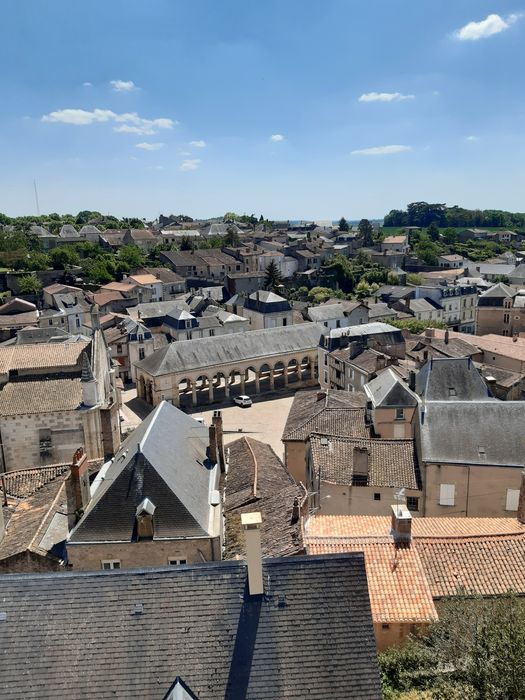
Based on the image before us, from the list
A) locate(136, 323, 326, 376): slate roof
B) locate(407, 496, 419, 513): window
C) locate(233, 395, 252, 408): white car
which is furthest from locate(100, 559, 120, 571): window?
locate(233, 395, 252, 408): white car

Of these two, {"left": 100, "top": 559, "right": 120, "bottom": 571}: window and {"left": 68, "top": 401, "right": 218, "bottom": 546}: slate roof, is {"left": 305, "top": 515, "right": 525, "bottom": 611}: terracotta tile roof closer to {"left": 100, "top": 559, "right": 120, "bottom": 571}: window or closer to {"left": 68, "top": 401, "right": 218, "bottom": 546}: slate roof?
{"left": 68, "top": 401, "right": 218, "bottom": 546}: slate roof

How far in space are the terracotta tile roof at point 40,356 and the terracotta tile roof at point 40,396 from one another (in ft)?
3.11

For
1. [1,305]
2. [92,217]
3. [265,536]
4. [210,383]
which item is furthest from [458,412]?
[92,217]

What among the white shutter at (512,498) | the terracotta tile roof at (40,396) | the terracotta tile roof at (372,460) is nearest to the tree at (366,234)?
Result: the terracotta tile roof at (372,460)

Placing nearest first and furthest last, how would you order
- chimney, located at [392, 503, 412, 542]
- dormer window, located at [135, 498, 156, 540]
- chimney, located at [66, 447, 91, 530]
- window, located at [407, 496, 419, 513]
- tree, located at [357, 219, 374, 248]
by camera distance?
chimney, located at [392, 503, 412, 542], dormer window, located at [135, 498, 156, 540], chimney, located at [66, 447, 91, 530], window, located at [407, 496, 419, 513], tree, located at [357, 219, 374, 248]

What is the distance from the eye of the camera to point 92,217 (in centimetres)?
19312

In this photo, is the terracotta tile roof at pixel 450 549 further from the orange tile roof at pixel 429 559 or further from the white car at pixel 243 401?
the white car at pixel 243 401

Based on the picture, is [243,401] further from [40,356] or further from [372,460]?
[372,460]

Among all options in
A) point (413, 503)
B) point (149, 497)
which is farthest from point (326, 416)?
point (149, 497)

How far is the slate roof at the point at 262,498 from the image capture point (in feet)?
61.3

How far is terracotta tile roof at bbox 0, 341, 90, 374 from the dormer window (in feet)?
50.0

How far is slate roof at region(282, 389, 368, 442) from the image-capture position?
100 ft

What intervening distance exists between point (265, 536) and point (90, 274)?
264ft

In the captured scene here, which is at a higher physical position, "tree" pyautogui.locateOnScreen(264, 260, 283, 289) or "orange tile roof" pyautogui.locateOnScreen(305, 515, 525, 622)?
"tree" pyautogui.locateOnScreen(264, 260, 283, 289)
